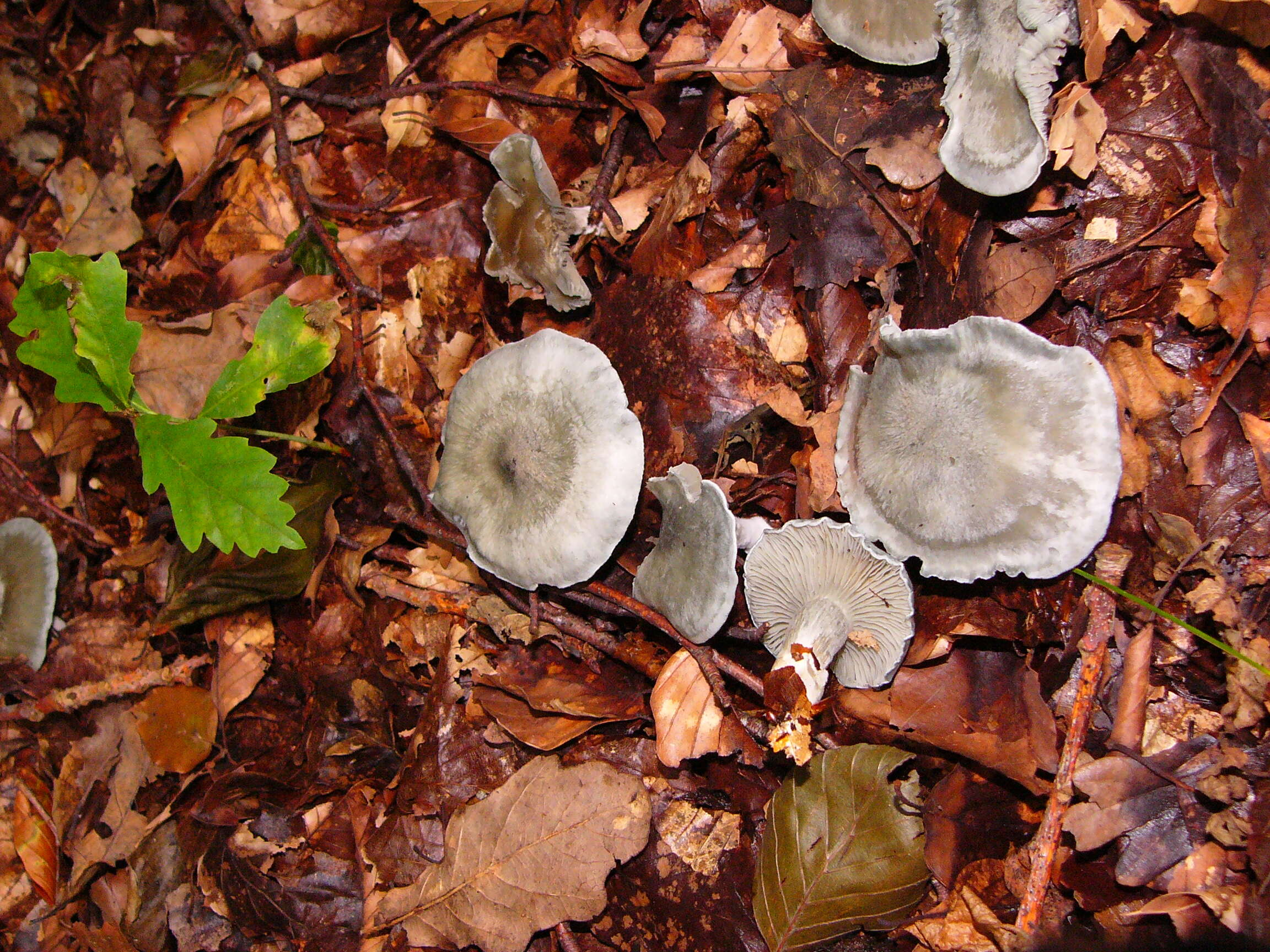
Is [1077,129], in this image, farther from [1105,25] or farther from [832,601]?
[832,601]

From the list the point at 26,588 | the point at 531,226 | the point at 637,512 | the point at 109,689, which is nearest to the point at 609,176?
the point at 531,226

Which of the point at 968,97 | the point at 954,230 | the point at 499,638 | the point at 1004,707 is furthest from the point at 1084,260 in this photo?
the point at 499,638

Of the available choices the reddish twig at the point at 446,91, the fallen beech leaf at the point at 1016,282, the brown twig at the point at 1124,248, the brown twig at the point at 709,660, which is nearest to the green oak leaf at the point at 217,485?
the brown twig at the point at 709,660

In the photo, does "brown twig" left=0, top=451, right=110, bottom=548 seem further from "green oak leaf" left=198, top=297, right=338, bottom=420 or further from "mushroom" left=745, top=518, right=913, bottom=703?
"mushroom" left=745, top=518, right=913, bottom=703

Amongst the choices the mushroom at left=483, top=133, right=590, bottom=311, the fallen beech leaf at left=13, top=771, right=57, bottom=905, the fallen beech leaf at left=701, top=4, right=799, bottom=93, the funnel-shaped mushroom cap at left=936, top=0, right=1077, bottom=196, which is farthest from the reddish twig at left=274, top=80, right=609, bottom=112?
the fallen beech leaf at left=13, top=771, right=57, bottom=905

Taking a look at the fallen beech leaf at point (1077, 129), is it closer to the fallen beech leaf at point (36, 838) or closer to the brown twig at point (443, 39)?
the brown twig at point (443, 39)
